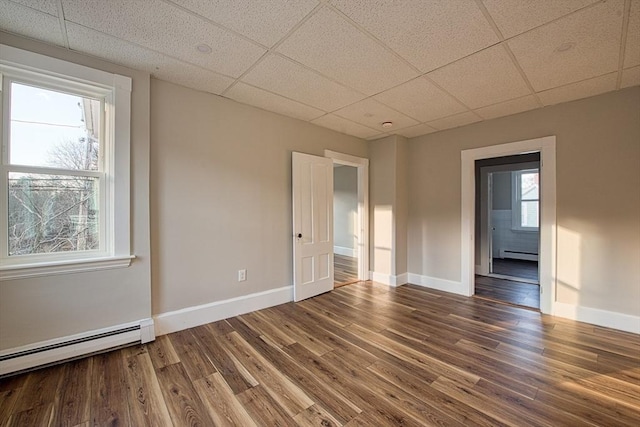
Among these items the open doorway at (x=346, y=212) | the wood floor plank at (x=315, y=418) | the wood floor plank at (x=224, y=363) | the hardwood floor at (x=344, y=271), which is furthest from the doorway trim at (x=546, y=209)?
the open doorway at (x=346, y=212)

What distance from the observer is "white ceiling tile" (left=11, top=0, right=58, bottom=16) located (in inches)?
64.6

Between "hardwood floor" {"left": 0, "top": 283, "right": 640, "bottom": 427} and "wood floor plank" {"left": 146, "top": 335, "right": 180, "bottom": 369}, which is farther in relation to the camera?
"wood floor plank" {"left": 146, "top": 335, "right": 180, "bottom": 369}

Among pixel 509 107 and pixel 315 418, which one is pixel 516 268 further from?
pixel 315 418

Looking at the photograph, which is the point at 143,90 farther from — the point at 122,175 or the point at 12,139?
the point at 12,139

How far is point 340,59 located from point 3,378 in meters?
3.54

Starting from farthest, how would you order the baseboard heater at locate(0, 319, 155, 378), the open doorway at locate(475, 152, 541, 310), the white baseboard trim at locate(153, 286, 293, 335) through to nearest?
the open doorway at locate(475, 152, 541, 310) → the white baseboard trim at locate(153, 286, 293, 335) → the baseboard heater at locate(0, 319, 155, 378)

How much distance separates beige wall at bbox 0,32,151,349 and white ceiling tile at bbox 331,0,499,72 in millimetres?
2059

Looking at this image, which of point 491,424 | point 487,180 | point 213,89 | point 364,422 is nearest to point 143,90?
point 213,89

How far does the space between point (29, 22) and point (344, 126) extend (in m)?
3.21

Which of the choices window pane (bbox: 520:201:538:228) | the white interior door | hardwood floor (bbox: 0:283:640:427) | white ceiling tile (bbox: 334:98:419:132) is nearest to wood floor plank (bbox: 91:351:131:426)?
hardwood floor (bbox: 0:283:640:427)

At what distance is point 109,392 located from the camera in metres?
1.81

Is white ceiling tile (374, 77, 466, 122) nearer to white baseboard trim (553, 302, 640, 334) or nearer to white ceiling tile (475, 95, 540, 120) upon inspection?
white ceiling tile (475, 95, 540, 120)

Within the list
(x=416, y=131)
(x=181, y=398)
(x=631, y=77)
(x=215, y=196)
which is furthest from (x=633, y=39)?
(x=181, y=398)

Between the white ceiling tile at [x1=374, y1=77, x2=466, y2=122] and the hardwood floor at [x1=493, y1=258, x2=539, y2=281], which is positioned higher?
the white ceiling tile at [x1=374, y1=77, x2=466, y2=122]
